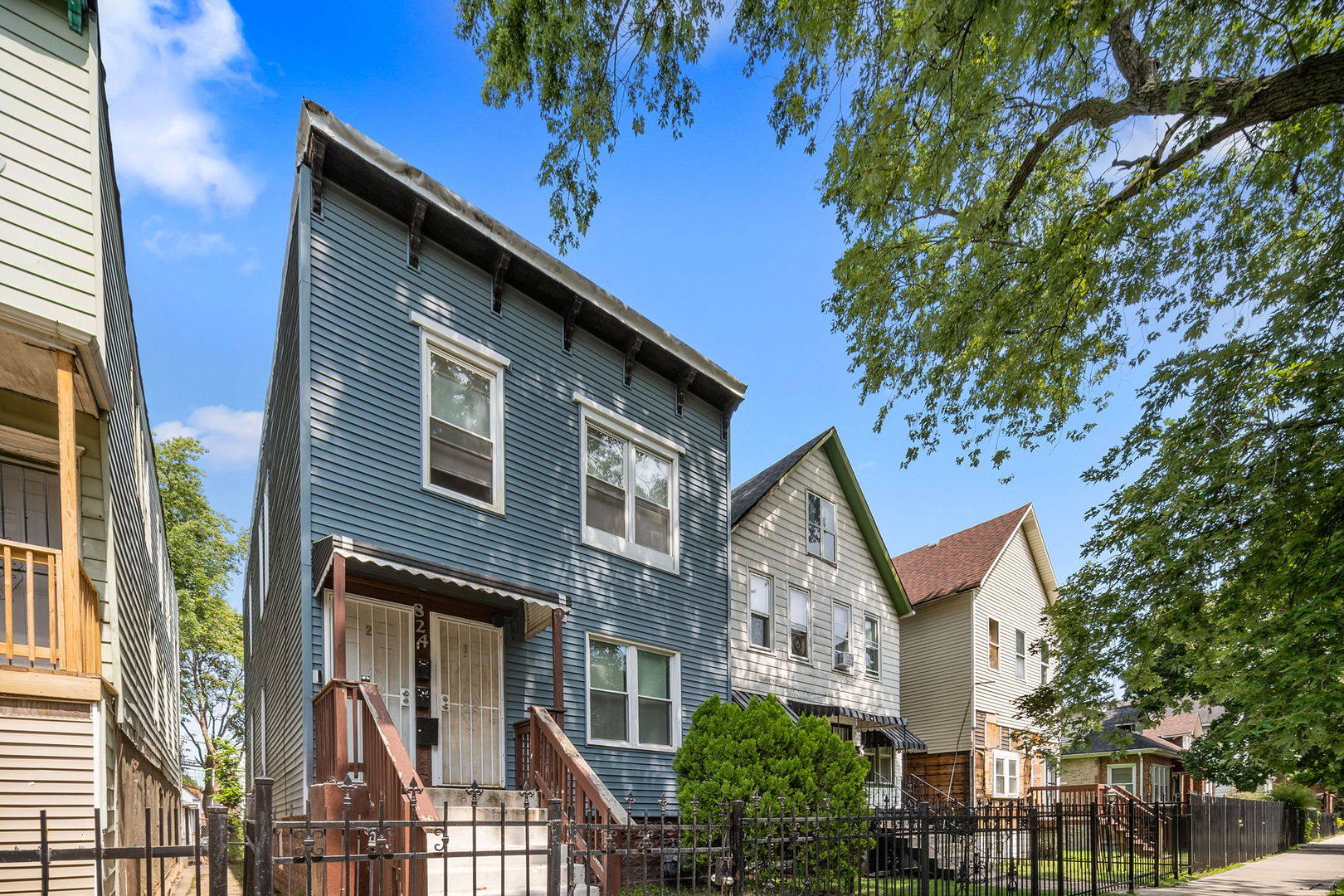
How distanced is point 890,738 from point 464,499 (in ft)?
46.1

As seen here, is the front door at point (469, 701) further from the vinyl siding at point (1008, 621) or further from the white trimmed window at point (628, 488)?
the vinyl siding at point (1008, 621)

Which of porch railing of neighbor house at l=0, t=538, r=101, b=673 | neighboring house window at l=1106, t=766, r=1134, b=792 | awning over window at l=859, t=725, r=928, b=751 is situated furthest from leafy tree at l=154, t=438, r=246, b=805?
neighboring house window at l=1106, t=766, r=1134, b=792

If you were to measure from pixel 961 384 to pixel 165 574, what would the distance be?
16.1 meters

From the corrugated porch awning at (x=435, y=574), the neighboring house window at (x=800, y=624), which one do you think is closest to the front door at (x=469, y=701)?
the corrugated porch awning at (x=435, y=574)

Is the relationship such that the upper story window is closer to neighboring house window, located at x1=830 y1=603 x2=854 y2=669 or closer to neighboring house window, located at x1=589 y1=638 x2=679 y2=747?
neighboring house window, located at x1=589 y1=638 x2=679 y2=747

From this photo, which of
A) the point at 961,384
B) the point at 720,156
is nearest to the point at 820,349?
the point at 961,384

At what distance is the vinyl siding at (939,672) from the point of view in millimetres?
25469

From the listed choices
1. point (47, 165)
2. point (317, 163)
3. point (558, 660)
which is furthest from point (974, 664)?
point (47, 165)

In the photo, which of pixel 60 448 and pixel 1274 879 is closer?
pixel 60 448

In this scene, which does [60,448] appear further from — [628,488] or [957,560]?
[957,560]

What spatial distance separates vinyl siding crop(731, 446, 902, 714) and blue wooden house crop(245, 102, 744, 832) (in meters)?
2.81

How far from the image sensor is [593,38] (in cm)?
942

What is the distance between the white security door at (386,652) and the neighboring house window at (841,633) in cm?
1219

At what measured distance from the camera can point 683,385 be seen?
15.8m
